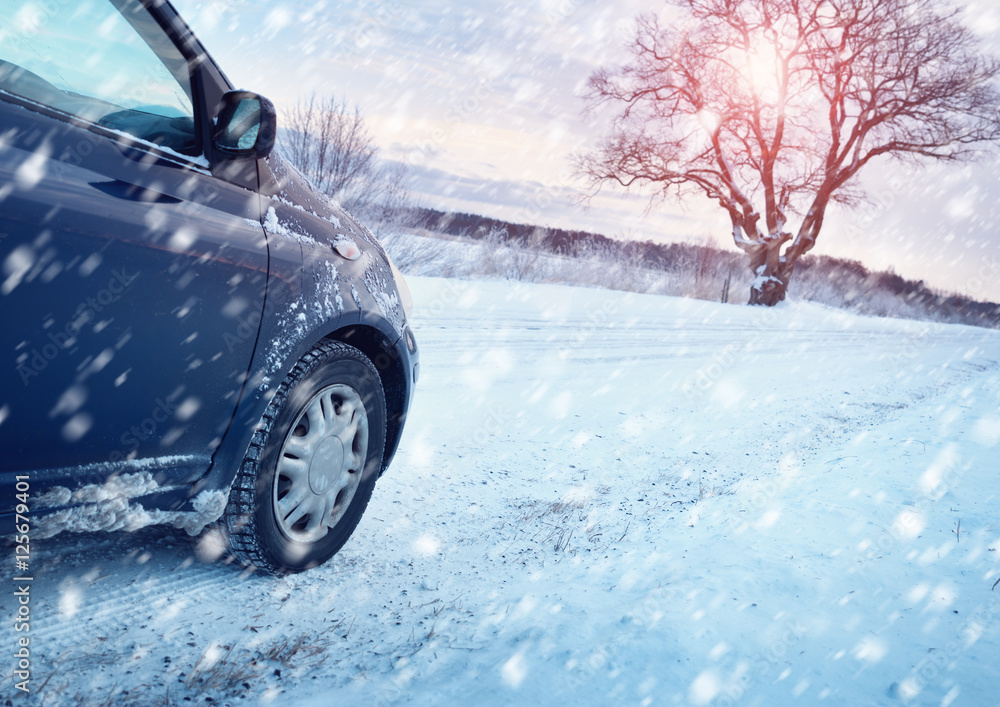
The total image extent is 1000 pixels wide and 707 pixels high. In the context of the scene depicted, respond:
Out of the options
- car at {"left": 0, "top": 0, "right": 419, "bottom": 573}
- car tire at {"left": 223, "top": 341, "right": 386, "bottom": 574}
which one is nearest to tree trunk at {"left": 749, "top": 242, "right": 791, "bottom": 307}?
car tire at {"left": 223, "top": 341, "right": 386, "bottom": 574}

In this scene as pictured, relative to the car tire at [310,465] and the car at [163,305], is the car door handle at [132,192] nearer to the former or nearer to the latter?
the car at [163,305]

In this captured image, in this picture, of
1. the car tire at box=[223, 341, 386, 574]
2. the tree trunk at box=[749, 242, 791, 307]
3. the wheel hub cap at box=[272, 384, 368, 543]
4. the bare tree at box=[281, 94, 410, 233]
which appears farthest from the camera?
the tree trunk at box=[749, 242, 791, 307]

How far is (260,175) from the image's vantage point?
212cm

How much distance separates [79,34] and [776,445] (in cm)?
453

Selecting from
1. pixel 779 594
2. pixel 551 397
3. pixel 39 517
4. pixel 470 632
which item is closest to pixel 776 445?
pixel 551 397

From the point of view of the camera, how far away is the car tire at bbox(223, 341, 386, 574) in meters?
2.08

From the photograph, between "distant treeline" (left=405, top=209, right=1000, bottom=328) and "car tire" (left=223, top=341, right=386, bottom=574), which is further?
"distant treeline" (left=405, top=209, right=1000, bottom=328)

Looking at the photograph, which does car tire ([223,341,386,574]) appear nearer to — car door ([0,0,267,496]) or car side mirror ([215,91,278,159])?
car door ([0,0,267,496])

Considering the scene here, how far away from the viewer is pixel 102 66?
1.83 metres

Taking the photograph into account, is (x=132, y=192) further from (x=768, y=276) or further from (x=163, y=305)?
(x=768, y=276)

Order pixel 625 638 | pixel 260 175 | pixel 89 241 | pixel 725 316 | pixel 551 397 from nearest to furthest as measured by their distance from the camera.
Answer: pixel 89 241 < pixel 625 638 < pixel 260 175 < pixel 551 397 < pixel 725 316

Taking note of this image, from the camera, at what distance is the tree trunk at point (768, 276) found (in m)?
20.7

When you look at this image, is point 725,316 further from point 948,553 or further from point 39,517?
point 39,517

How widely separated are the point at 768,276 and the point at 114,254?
21925 millimetres
